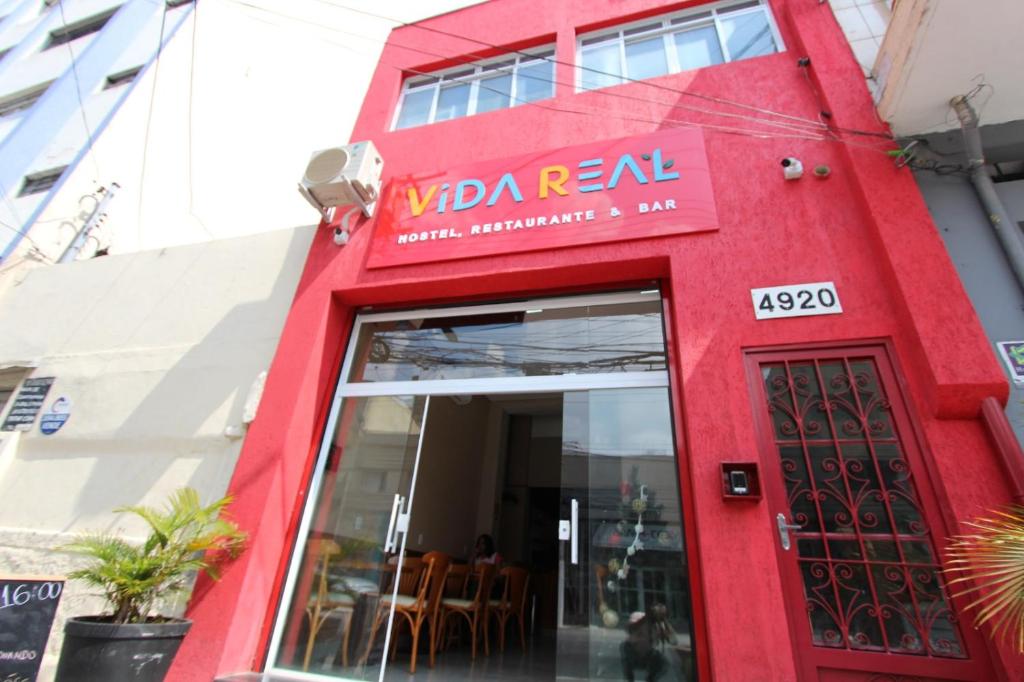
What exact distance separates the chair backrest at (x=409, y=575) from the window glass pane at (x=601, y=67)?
4997 mm

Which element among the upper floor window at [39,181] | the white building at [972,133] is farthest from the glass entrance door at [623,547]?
the upper floor window at [39,181]

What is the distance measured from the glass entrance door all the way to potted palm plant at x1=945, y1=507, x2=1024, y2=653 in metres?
1.32

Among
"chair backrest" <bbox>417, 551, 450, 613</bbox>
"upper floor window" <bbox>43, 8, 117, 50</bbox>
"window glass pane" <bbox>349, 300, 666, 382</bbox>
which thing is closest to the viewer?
"window glass pane" <bbox>349, 300, 666, 382</bbox>

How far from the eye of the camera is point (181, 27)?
9398 millimetres

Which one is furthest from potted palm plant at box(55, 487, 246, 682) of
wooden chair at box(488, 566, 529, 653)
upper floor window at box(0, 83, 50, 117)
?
upper floor window at box(0, 83, 50, 117)

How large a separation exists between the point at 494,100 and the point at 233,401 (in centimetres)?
427

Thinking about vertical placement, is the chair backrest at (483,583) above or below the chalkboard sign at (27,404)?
below

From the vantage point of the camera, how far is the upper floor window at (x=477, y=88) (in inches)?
208

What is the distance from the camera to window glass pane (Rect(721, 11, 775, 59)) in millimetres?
4523

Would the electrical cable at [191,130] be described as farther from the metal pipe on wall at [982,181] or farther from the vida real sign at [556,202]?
the metal pipe on wall at [982,181]

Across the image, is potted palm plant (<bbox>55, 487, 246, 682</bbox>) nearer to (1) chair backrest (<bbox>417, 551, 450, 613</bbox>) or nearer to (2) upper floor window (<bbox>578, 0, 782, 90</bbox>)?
(1) chair backrest (<bbox>417, 551, 450, 613</bbox>)

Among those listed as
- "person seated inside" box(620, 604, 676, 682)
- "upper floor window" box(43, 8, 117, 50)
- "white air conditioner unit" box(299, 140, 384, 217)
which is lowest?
"person seated inside" box(620, 604, 676, 682)

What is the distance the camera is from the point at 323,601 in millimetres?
3480

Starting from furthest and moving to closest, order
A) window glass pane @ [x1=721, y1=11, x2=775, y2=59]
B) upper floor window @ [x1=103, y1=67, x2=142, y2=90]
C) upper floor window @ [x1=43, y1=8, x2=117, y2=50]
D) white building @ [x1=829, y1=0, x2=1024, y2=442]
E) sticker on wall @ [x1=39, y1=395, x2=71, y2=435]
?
1. upper floor window @ [x1=43, y1=8, x2=117, y2=50]
2. upper floor window @ [x1=103, y1=67, x2=142, y2=90]
3. sticker on wall @ [x1=39, y1=395, x2=71, y2=435]
4. window glass pane @ [x1=721, y1=11, x2=775, y2=59]
5. white building @ [x1=829, y1=0, x2=1024, y2=442]
